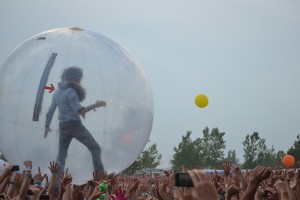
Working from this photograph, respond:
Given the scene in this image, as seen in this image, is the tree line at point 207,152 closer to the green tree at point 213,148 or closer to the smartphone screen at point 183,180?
the green tree at point 213,148

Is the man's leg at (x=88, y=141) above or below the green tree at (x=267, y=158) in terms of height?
below

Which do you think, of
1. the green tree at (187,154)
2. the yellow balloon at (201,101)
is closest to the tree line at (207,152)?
the green tree at (187,154)

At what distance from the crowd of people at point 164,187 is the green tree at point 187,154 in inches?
2087

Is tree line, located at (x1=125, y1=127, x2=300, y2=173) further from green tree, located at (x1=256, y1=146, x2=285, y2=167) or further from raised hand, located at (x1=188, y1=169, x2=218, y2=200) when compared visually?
raised hand, located at (x1=188, y1=169, x2=218, y2=200)

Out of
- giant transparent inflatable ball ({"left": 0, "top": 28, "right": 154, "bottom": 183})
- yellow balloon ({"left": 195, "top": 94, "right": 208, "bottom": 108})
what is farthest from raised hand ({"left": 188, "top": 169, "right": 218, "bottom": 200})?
yellow balloon ({"left": 195, "top": 94, "right": 208, "bottom": 108})

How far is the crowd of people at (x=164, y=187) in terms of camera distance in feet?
10.1

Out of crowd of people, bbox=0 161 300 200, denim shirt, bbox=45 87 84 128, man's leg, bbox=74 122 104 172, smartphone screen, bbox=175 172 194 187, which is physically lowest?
smartphone screen, bbox=175 172 194 187

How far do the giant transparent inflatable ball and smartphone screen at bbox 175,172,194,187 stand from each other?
13.3ft

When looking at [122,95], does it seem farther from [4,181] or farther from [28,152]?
[4,181]

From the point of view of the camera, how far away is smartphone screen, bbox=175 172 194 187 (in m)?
2.12

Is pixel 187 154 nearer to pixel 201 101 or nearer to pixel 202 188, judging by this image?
pixel 201 101

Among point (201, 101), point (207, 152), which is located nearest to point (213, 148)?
point (207, 152)

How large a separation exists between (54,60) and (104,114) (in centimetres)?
99

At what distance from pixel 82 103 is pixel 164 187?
1542 millimetres
